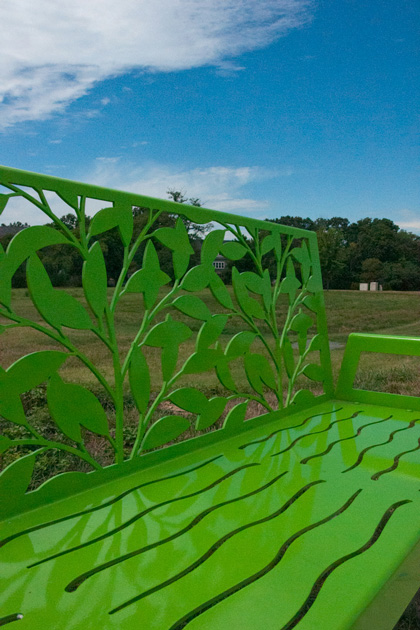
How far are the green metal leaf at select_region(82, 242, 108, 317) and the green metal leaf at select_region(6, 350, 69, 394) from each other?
0.59ft

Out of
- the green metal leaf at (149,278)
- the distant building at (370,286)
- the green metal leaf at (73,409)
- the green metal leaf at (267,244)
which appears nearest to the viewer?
the green metal leaf at (73,409)

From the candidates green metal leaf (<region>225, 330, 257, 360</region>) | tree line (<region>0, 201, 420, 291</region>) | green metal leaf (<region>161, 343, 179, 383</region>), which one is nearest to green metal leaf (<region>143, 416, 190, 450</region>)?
green metal leaf (<region>161, 343, 179, 383</region>)

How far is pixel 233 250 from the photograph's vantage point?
197cm

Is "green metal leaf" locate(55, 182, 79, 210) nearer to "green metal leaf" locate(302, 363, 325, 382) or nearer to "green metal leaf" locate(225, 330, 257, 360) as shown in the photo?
"green metal leaf" locate(225, 330, 257, 360)

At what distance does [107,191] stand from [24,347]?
262 cm

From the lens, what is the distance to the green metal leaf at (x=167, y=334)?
5.22ft

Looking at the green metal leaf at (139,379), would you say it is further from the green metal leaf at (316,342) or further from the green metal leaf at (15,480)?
the green metal leaf at (316,342)

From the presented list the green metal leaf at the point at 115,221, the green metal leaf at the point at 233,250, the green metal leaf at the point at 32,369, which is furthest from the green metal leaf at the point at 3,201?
the green metal leaf at the point at 233,250

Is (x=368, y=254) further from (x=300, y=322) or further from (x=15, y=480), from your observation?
(x=15, y=480)

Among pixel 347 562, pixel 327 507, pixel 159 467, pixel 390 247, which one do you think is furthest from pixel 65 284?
pixel 390 247

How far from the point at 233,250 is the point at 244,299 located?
0.21m

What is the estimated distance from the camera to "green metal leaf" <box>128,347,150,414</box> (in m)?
1.53

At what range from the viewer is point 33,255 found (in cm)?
129

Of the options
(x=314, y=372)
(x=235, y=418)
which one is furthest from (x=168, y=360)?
(x=314, y=372)
